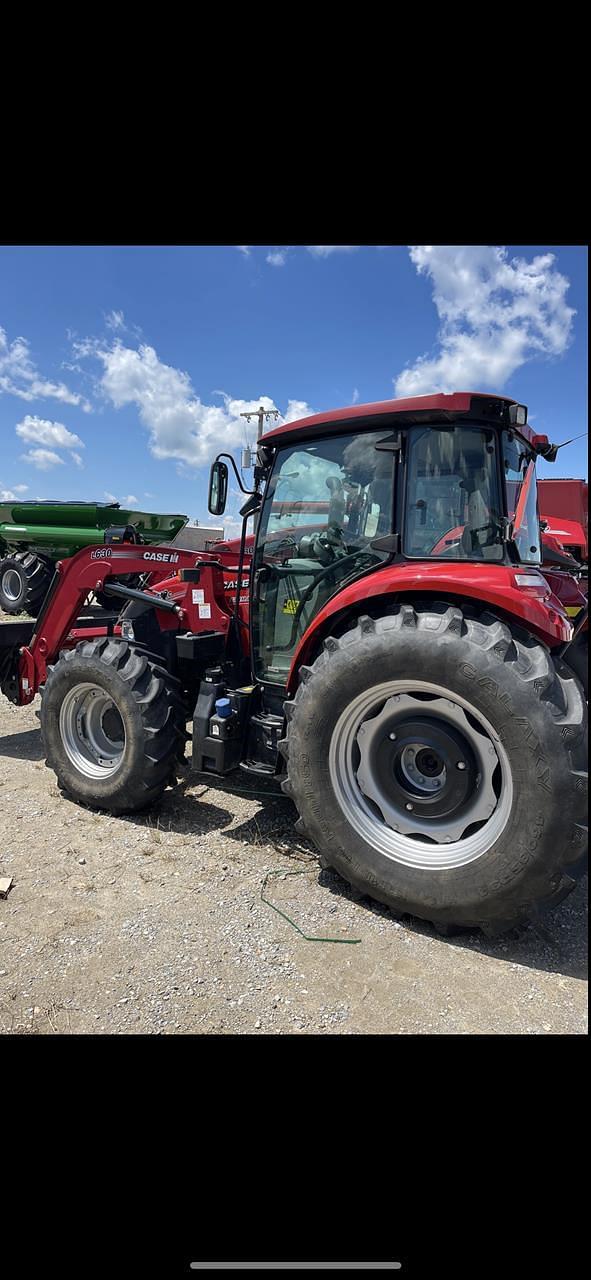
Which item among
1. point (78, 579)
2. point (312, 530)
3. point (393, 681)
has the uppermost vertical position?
point (312, 530)

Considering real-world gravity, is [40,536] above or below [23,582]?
above

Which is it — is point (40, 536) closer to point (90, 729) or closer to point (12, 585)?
point (12, 585)

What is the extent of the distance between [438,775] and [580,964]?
903 millimetres

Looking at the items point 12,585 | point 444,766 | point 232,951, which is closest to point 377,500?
point 444,766

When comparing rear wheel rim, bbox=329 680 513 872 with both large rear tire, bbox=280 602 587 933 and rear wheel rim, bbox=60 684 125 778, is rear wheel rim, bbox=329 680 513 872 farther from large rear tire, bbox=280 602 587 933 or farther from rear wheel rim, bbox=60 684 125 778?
rear wheel rim, bbox=60 684 125 778

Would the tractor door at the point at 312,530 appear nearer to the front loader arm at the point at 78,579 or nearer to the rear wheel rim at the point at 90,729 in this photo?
the front loader arm at the point at 78,579

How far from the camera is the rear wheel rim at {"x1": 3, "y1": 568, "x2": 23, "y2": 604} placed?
6.60 m

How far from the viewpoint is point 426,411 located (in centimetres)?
274

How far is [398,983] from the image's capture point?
2225 millimetres

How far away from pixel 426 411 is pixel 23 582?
5263 millimetres

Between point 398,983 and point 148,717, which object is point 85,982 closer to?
point 398,983

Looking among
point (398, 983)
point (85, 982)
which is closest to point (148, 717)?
point (85, 982)

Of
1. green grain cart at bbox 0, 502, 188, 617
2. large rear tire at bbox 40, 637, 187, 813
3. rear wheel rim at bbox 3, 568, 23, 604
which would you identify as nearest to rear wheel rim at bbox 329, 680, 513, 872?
large rear tire at bbox 40, 637, 187, 813

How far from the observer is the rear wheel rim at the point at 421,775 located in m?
2.50
